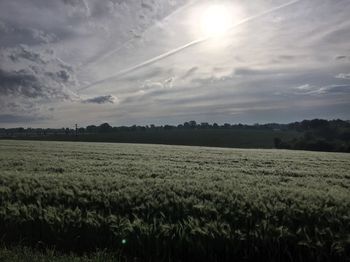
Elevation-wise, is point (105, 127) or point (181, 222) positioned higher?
point (105, 127)

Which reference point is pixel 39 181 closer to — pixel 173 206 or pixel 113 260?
pixel 173 206

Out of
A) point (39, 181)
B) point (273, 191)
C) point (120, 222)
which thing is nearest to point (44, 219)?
point (120, 222)

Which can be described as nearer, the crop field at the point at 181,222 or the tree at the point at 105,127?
the crop field at the point at 181,222

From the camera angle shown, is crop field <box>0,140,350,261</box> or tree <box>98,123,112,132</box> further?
tree <box>98,123,112,132</box>

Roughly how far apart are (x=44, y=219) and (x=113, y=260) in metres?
2.31

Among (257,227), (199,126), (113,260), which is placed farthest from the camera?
(199,126)

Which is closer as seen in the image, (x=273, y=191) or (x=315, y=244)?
(x=315, y=244)

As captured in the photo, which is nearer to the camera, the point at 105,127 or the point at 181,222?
the point at 181,222

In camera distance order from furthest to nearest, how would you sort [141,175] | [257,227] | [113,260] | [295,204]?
[141,175] < [295,204] < [257,227] < [113,260]

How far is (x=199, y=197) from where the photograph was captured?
816 centimetres

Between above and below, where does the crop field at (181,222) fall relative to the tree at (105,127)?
below

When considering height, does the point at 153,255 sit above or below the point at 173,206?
below

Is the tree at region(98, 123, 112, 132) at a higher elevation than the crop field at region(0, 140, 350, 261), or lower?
higher

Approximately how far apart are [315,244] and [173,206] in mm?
3142
